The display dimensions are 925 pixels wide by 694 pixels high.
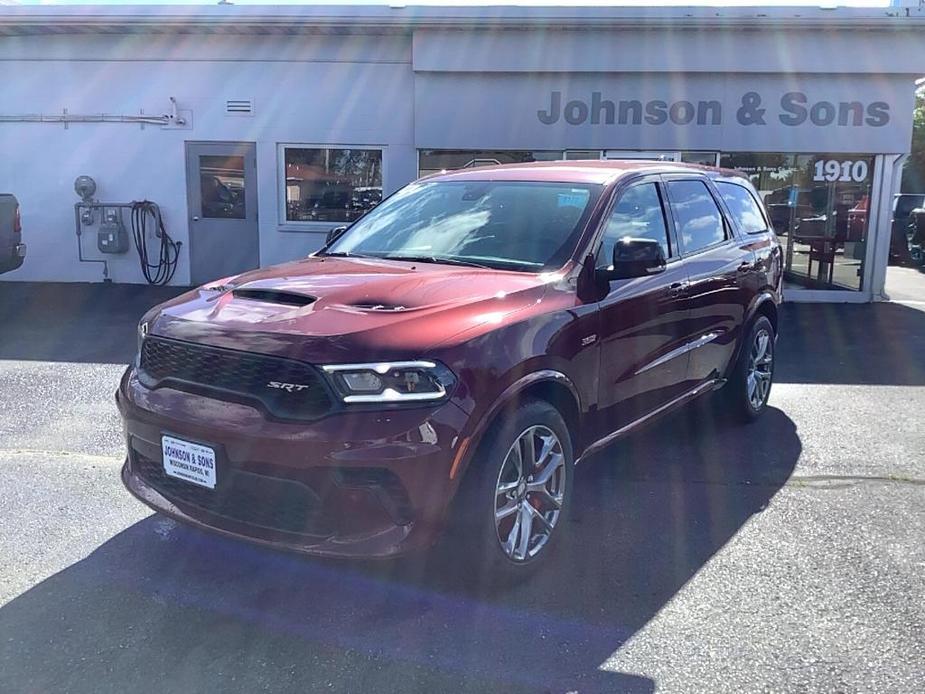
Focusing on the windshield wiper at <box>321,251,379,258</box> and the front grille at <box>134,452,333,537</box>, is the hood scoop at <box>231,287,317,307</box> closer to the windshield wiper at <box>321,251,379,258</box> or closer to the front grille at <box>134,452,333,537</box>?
the front grille at <box>134,452,333,537</box>

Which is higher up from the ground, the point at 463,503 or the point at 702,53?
the point at 702,53

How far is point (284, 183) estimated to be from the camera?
41.0 ft

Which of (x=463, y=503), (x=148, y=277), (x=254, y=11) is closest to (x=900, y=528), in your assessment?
(x=463, y=503)

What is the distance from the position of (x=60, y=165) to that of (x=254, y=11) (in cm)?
414

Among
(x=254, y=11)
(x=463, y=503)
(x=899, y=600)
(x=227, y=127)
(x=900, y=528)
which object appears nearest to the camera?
(x=463, y=503)

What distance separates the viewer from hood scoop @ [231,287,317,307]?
11.3 ft

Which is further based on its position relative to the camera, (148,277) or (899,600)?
(148,277)

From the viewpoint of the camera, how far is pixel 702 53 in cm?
1133

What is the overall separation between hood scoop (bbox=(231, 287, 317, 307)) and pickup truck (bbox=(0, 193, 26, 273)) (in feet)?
24.7

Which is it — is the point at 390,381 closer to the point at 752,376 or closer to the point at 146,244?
the point at 752,376

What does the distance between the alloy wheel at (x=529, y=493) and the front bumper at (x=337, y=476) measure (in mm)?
388

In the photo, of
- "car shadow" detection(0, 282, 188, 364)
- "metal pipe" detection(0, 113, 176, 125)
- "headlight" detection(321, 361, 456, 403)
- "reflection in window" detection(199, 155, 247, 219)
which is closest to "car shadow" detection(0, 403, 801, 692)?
"headlight" detection(321, 361, 456, 403)

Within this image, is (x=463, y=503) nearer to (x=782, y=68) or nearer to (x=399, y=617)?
(x=399, y=617)

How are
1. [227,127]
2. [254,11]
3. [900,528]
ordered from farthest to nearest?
[227,127], [254,11], [900,528]
